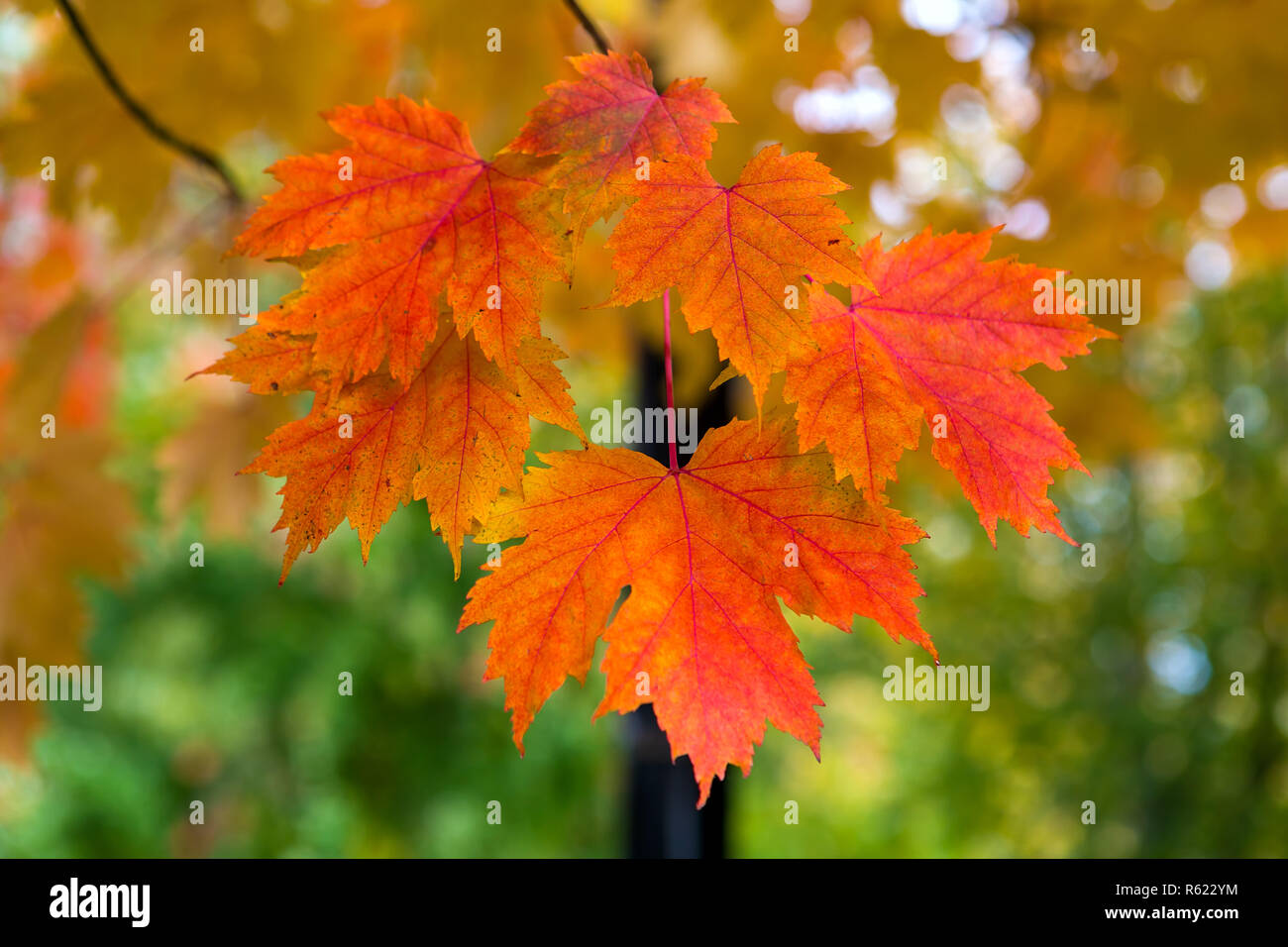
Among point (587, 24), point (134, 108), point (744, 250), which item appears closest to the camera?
point (744, 250)

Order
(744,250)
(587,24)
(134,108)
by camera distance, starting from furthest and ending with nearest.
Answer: (134,108) < (587,24) < (744,250)

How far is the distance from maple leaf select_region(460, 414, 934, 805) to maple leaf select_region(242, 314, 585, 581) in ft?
0.12

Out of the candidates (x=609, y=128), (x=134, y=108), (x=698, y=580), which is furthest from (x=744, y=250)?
(x=134, y=108)

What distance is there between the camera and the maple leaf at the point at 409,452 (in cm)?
65

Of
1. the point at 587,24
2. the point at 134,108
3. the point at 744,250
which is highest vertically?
the point at 134,108

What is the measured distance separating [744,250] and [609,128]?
14 cm

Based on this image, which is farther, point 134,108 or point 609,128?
point 134,108

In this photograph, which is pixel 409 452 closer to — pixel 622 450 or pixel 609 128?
pixel 622 450

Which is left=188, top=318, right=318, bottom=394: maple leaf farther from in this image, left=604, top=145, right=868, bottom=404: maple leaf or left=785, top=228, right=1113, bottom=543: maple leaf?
left=785, top=228, right=1113, bottom=543: maple leaf

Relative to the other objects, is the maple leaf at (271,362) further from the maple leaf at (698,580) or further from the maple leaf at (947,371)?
the maple leaf at (947,371)

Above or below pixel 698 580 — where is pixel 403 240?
above

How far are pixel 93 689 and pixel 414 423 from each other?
5.26 m

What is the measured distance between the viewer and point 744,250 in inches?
25.6

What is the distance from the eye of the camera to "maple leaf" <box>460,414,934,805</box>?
67 cm
